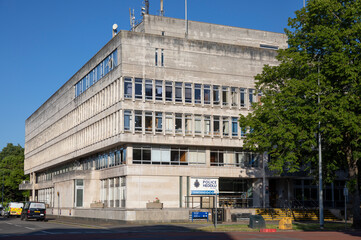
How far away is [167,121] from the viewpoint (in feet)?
175

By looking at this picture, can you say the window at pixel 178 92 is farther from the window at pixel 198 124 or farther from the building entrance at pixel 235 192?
the building entrance at pixel 235 192

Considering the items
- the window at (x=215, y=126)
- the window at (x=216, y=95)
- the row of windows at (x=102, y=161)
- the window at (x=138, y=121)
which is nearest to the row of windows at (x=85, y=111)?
the window at (x=138, y=121)

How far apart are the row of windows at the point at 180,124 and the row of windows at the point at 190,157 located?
6.48 ft

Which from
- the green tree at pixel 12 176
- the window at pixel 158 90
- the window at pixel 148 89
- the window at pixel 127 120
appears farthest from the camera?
the green tree at pixel 12 176

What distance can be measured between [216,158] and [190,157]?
3.23 meters

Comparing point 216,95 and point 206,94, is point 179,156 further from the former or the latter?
point 216,95

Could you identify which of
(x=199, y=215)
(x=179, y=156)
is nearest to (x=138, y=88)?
(x=179, y=156)

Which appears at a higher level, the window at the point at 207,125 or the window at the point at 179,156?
the window at the point at 207,125

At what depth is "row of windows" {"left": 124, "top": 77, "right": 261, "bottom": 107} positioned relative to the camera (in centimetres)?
5212

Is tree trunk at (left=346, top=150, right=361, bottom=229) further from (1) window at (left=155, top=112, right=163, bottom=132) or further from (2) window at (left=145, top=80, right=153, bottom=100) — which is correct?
(2) window at (left=145, top=80, right=153, bottom=100)

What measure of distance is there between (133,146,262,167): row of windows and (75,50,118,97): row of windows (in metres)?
10.0

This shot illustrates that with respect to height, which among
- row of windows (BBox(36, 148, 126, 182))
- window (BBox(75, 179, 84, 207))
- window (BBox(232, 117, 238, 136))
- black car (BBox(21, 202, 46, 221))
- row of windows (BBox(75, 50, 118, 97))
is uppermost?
row of windows (BBox(75, 50, 118, 97))

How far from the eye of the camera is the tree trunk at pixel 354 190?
118 ft

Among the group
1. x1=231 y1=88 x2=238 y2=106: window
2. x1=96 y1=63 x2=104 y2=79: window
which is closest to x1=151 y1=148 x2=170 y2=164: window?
x1=231 y1=88 x2=238 y2=106: window
